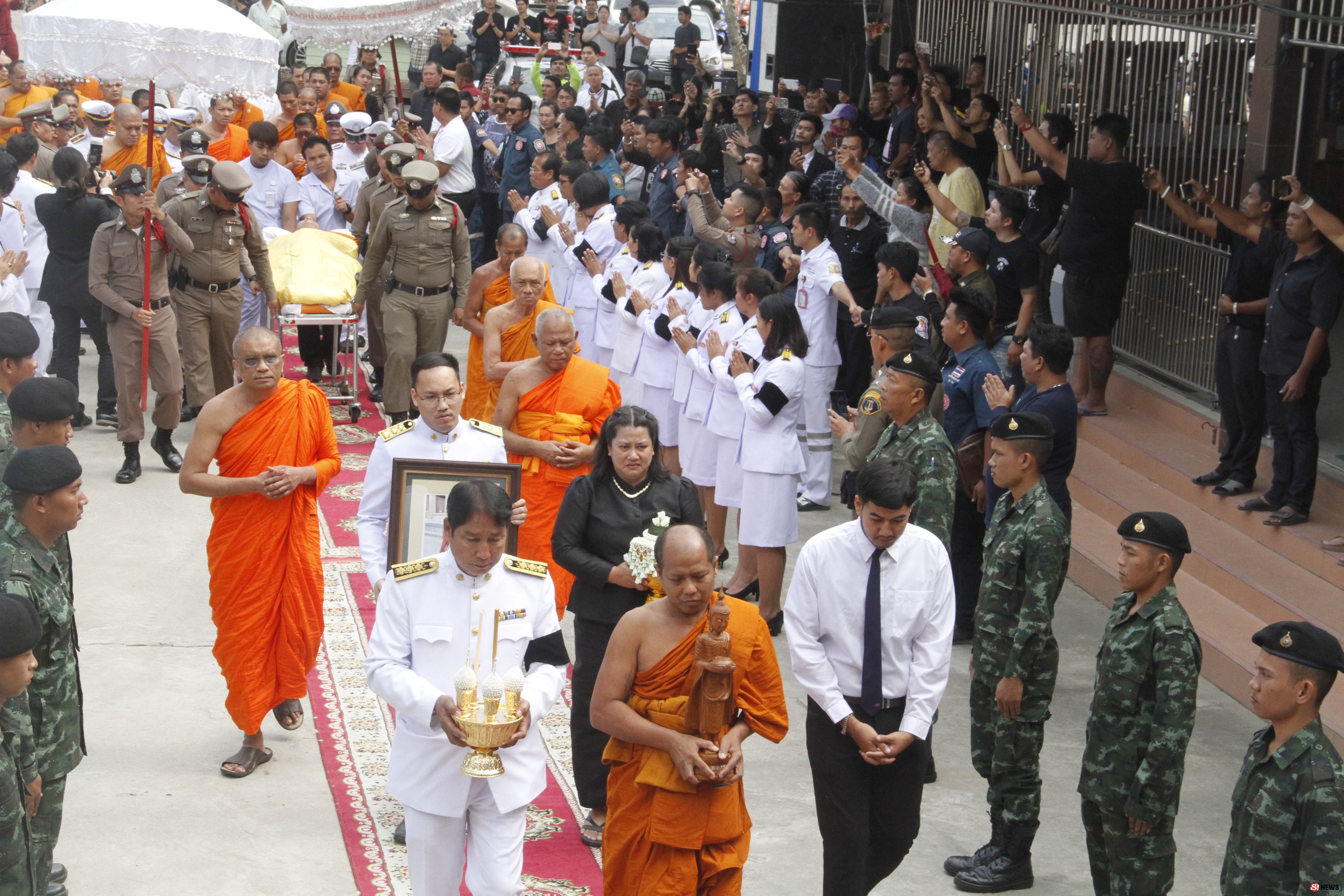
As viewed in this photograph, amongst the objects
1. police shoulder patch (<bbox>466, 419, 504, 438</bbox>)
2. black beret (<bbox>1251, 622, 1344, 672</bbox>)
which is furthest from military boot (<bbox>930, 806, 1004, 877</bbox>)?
police shoulder patch (<bbox>466, 419, 504, 438</bbox>)

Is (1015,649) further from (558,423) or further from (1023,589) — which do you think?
(558,423)

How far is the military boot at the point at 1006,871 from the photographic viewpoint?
5586 millimetres

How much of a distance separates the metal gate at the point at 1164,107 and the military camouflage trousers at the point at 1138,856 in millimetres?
5636

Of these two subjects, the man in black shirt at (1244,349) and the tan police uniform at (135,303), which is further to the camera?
the tan police uniform at (135,303)

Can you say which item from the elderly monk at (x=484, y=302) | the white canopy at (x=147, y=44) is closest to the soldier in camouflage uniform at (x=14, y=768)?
the elderly monk at (x=484, y=302)

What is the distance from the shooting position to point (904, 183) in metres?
10.8

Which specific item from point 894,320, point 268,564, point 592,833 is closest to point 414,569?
point 592,833

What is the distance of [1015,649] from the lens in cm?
537

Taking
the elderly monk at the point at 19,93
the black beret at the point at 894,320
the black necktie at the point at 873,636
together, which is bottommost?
the black necktie at the point at 873,636

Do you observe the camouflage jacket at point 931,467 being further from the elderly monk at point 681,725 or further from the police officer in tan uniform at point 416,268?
the police officer in tan uniform at point 416,268

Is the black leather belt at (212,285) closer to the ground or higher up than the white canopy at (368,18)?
closer to the ground

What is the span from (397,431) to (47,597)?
1.75 meters

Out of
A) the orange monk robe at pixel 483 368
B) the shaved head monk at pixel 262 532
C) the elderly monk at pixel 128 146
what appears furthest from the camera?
the elderly monk at pixel 128 146

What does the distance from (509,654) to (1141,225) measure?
306 inches
